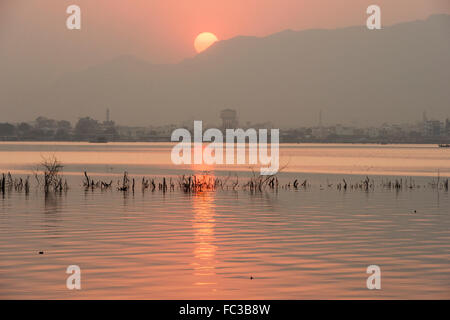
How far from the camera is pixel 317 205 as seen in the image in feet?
175

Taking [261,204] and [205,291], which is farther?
[261,204]

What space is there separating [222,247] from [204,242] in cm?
167

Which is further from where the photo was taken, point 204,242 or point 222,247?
point 204,242

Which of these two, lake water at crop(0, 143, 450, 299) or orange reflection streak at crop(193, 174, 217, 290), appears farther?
orange reflection streak at crop(193, 174, 217, 290)

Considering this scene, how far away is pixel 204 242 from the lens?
3409cm

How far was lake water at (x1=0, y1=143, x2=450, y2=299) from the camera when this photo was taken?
78.9ft

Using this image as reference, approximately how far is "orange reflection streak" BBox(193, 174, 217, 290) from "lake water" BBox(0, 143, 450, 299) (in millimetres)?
54

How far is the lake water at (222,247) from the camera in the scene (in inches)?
947

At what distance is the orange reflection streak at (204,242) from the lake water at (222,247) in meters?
0.05
